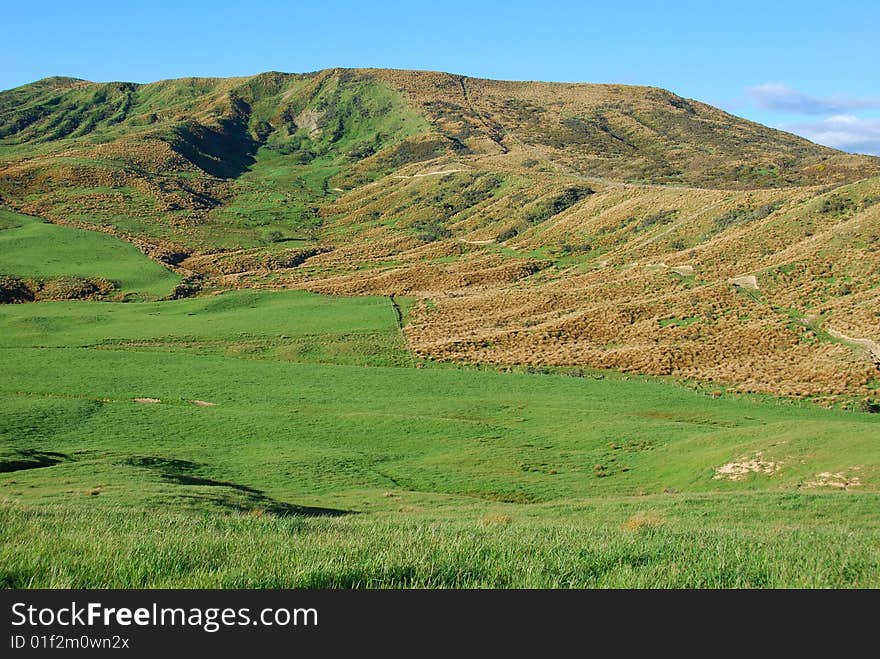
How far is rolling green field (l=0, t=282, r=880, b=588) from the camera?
764 cm

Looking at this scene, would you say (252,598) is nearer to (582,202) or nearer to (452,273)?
(452,273)

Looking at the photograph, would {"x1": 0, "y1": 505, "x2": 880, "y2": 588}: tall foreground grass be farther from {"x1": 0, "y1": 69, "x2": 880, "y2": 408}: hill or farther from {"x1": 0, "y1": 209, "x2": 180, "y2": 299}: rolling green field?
{"x1": 0, "y1": 209, "x2": 180, "y2": 299}: rolling green field

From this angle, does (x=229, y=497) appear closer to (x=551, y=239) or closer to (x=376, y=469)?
(x=376, y=469)

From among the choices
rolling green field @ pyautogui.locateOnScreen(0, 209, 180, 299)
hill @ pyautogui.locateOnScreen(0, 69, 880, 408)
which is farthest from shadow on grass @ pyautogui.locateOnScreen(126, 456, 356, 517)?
rolling green field @ pyautogui.locateOnScreen(0, 209, 180, 299)

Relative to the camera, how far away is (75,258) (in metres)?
102

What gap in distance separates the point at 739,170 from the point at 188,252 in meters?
113

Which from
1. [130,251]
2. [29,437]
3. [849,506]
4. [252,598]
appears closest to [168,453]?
[29,437]

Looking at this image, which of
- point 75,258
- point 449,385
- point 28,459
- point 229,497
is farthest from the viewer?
point 75,258

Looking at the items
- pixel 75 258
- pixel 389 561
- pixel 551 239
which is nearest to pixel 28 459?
pixel 389 561

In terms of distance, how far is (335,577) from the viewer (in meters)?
6.82

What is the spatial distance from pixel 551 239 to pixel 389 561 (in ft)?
340

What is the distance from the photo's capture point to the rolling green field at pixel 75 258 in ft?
312

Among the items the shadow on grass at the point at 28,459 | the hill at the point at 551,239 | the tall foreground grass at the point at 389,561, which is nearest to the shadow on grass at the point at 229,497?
the shadow on grass at the point at 28,459

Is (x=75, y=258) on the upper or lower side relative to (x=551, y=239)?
lower
